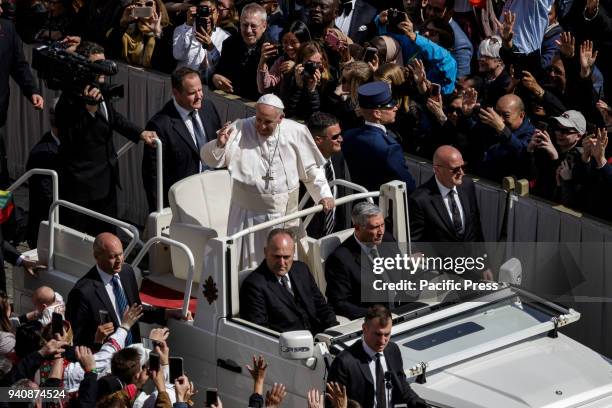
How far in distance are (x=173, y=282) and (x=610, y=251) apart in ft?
11.1

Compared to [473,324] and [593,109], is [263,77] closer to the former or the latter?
[593,109]

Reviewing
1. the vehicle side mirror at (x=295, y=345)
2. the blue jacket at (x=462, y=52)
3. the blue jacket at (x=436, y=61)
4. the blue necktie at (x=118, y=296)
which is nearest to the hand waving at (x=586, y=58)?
the blue jacket at (x=436, y=61)

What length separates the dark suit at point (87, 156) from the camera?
1498 cm

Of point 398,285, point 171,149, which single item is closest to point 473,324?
point 398,285

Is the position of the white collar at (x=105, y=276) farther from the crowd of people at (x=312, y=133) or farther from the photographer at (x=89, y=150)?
the photographer at (x=89, y=150)

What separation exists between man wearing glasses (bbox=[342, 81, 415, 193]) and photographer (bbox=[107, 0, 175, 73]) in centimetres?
356

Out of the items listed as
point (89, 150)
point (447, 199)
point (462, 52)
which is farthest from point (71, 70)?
point (462, 52)

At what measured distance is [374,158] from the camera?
1428cm

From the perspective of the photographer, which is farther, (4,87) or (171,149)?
(4,87)

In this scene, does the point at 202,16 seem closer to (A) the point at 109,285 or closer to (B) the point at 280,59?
(B) the point at 280,59

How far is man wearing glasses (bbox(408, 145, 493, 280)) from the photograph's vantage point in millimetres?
13664

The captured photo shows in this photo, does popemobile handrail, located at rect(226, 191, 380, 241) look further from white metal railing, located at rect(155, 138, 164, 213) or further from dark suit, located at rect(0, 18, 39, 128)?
dark suit, located at rect(0, 18, 39, 128)

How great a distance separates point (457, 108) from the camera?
15.2 m

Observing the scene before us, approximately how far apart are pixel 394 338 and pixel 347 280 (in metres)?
0.88
